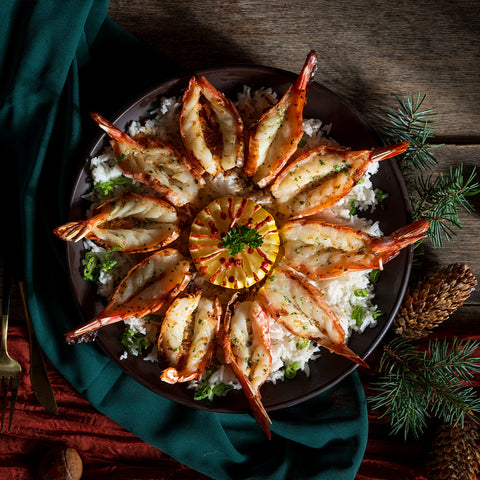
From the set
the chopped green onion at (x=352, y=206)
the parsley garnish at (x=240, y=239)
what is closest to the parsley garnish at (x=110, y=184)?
the parsley garnish at (x=240, y=239)

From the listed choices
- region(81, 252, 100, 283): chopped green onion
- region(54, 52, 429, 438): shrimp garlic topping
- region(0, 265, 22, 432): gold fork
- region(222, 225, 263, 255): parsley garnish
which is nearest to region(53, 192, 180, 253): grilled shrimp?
region(54, 52, 429, 438): shrimp garlic topping

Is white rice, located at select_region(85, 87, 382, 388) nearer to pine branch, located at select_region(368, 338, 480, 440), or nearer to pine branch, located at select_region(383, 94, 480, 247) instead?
pine branch, located at select_region(383, 94, 480, 247)

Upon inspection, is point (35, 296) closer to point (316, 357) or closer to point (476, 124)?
point (316, 357)

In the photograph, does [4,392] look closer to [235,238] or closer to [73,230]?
[73,230]

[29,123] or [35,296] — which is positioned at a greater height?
[29,123]

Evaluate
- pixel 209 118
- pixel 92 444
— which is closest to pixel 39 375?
pixel 92 444

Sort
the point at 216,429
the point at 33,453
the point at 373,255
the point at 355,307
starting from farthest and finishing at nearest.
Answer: the point at 33,453 → the point at 216,429 → the point at 355,307 → the point at 373,255

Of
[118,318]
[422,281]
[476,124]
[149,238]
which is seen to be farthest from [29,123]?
[476,124]

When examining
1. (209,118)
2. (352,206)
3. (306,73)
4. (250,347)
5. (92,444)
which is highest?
(306,73)
